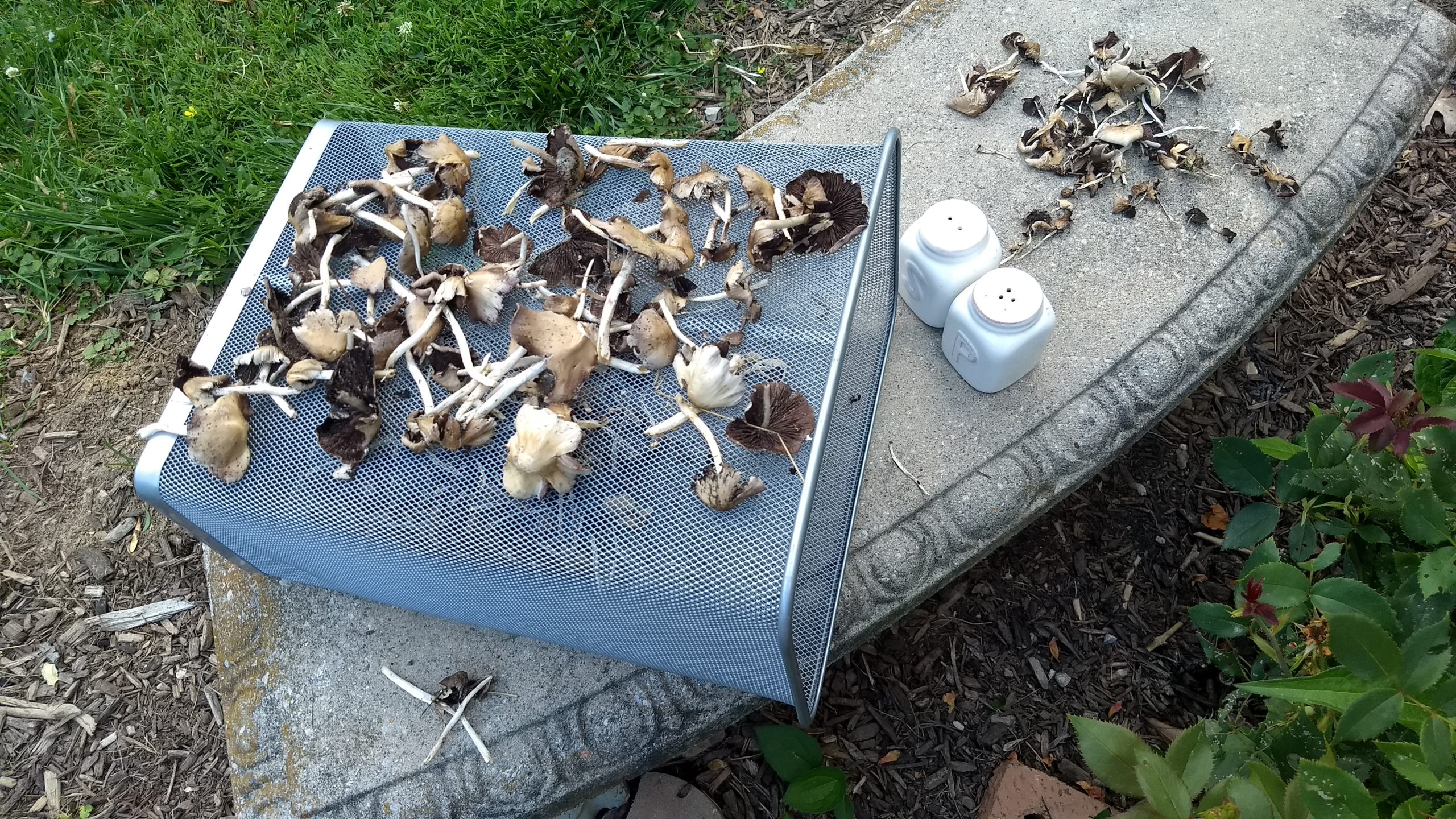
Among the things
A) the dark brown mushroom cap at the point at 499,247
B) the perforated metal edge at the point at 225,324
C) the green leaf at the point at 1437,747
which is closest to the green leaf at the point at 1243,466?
the green leaf at the point at 1437,747

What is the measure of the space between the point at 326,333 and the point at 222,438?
20 centimetres

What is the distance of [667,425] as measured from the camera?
122 centimetres

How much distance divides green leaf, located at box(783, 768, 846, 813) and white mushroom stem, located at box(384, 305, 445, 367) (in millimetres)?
1020

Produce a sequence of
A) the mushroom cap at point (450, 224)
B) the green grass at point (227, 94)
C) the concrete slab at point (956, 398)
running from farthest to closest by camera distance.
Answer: the green grass at point (227, 94)
the concrete slab at point (956, 398)
the mushroom cap at point (450, 224)

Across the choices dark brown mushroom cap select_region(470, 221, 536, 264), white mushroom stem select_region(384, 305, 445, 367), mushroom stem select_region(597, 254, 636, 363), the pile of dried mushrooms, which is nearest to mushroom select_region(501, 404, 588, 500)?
the pile of dried mushrooms

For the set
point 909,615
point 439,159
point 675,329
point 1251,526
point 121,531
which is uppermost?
point 439,159

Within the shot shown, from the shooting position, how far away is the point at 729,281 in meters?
1.32

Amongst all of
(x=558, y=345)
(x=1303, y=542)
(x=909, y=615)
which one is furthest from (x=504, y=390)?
(x=1303, y=542)

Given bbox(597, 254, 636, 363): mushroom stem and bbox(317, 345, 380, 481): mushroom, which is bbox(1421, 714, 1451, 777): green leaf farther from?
bbox(317, 345, 380, 481): mushroom

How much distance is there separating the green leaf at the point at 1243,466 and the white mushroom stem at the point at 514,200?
126 cm

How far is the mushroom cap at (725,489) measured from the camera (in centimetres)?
115

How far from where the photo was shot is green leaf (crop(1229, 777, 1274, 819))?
2.95ft

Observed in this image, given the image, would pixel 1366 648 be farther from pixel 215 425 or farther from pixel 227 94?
pixel 227 94

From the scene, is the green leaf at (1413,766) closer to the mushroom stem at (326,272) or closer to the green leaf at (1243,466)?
the green leaf at (1243,466)
